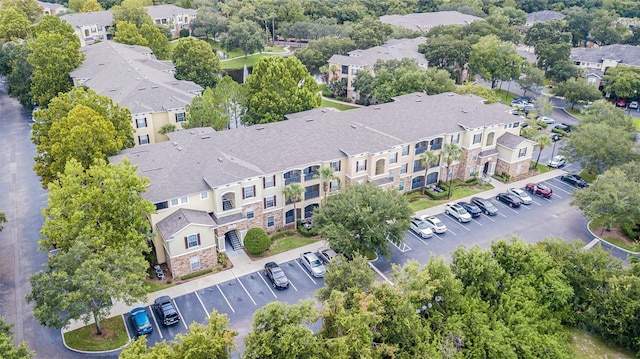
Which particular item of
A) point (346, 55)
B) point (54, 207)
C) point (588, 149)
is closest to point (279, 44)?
point (346, 55)

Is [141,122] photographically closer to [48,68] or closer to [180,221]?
[48,68]

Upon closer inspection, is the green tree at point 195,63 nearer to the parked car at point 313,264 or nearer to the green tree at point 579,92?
the parked car at point 313,264

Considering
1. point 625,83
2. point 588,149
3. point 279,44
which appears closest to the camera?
point 588,149

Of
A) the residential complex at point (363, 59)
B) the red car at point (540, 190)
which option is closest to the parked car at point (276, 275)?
the red car at point (540, 190)

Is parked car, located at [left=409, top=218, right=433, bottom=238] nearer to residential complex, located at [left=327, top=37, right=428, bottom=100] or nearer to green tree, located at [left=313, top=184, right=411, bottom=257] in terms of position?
Answer: green tree, located at [left=313, top=184, right=411, bottom=257]

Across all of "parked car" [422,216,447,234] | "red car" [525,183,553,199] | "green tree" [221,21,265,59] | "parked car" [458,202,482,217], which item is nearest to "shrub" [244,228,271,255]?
"parked car" [422,216,447,234]

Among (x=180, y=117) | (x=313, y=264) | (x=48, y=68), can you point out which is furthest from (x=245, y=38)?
(x=313, y=264)

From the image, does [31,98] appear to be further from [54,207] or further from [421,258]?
[421,258]
